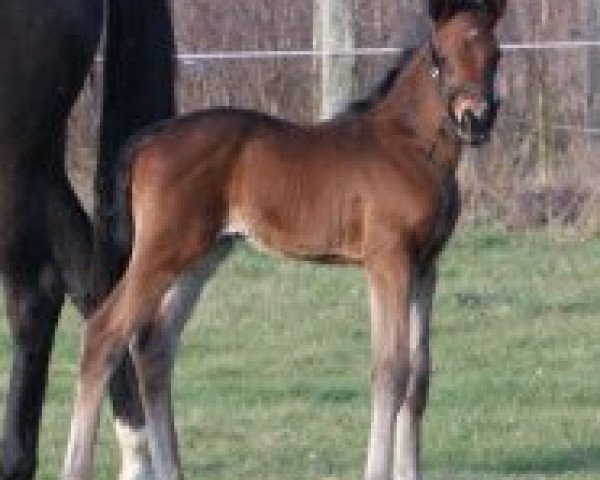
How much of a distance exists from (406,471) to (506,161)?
35.0 feet

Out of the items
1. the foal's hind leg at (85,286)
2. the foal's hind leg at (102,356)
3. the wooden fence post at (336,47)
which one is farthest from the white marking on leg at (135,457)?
the wooden fence post at (336,47)

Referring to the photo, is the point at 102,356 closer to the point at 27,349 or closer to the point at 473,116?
the point at 27,349

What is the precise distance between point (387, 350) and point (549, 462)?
5.21ft

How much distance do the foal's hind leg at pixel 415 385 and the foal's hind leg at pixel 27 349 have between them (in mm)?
1298

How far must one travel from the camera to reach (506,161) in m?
17.3

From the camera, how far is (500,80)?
57.7ft

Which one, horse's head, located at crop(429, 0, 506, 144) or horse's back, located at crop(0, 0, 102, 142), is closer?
horse's head, located at crop(429, 0, 506, 144)

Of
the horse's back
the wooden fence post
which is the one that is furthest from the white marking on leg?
the wooden fence post

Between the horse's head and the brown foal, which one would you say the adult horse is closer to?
the brown foal

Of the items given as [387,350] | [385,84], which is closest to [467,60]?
[385,84]

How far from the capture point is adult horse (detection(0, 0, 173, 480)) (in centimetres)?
736

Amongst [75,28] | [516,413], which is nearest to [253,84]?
[516,413]

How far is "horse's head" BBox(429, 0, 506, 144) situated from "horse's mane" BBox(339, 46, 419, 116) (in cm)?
23

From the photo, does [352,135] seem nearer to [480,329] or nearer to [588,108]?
[480,329]
